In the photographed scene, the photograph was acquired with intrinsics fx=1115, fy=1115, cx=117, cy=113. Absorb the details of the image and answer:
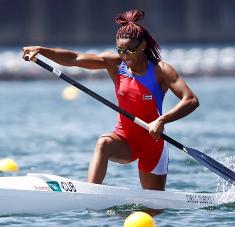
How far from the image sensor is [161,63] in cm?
1069

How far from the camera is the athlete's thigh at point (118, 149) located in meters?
10.7

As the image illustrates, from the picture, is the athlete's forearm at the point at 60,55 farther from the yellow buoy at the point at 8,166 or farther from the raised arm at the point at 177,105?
the yellow buoy at the point at 8,166

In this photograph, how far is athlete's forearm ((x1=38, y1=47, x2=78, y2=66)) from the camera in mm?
10732

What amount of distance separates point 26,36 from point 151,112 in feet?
165

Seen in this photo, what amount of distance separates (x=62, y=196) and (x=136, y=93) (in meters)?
1.23

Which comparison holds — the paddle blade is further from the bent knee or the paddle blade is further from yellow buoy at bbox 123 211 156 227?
yellow buoy at bbox 123 211 156 227

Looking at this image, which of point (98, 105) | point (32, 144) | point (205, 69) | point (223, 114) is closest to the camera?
point (32, 144)

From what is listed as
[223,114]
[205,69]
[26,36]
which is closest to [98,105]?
[223,114]

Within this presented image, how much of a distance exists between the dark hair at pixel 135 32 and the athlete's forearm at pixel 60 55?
0.51 meters

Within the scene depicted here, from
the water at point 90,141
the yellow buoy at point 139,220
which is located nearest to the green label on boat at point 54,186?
the water at point 90,141

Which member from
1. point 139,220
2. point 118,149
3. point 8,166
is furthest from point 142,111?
point 8,166

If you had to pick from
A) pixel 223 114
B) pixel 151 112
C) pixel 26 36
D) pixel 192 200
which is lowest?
pixel 192 200

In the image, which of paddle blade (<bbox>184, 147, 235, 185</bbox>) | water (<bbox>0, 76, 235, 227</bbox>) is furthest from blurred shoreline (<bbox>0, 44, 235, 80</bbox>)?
paddle blade (<bbox>184, 147, 235, 185</bbox>)

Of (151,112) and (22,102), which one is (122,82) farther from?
(22,102)
